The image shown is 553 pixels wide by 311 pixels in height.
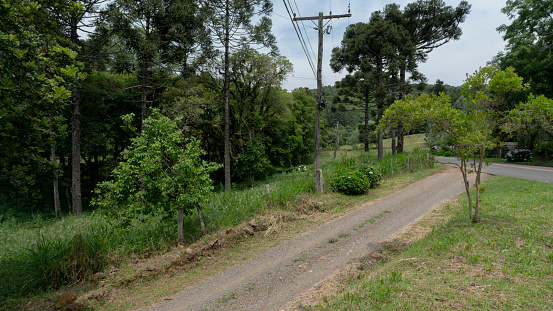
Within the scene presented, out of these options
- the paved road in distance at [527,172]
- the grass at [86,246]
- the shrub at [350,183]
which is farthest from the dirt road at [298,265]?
the paved road in distance at [527,172]

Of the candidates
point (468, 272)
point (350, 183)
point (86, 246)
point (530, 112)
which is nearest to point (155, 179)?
point (86, 246)

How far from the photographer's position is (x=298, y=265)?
6145 mm

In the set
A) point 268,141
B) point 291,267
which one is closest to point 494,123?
point 291,267

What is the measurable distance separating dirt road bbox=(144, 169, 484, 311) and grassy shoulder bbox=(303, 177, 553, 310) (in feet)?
2.37

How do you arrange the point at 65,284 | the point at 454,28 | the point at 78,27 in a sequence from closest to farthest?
the point at 65,284
the point at 78,27
the point at 454,28

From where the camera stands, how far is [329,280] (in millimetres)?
5246

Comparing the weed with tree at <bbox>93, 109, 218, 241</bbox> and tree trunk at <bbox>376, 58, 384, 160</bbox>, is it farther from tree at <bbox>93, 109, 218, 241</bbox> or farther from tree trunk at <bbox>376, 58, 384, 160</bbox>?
tree trunk at <bbox>376, 58, 384, 160</bbox>

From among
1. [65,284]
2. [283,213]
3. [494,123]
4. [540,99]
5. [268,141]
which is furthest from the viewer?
[268,141]

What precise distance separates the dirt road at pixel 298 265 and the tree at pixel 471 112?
2.78m

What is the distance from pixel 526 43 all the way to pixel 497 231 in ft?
88.8

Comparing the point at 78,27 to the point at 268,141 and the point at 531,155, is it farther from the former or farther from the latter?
the point at 531,155

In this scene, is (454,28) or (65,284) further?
(454,28)

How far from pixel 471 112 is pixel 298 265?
588cm

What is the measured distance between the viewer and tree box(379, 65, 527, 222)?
20.6 ft
